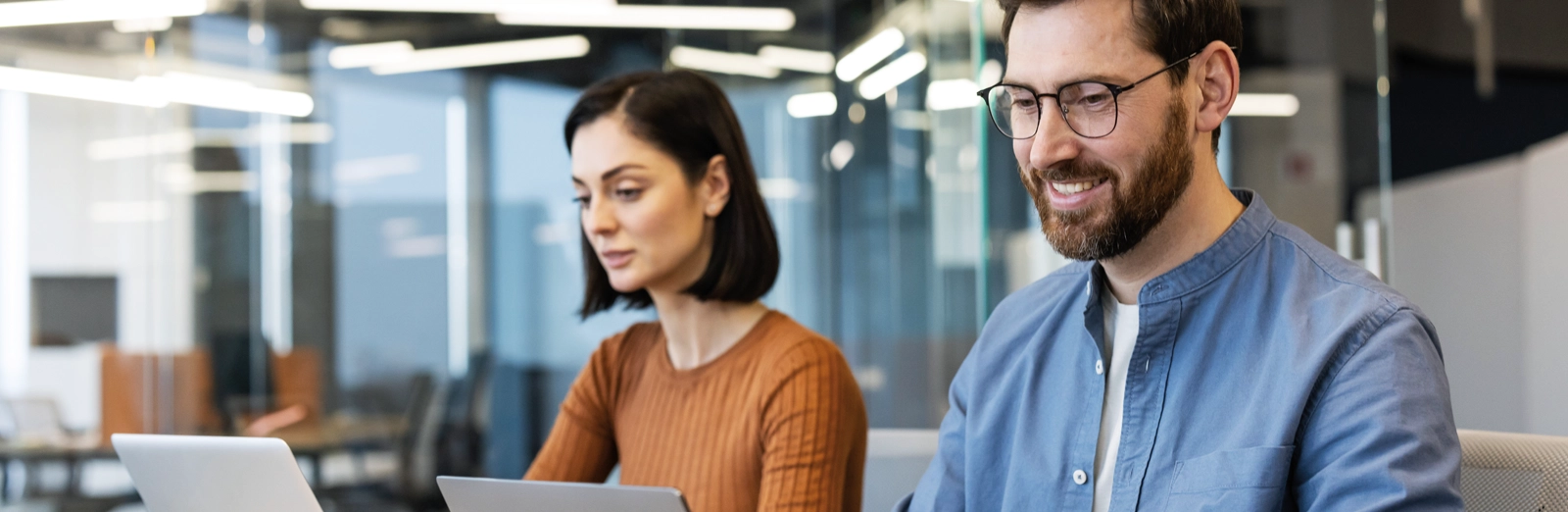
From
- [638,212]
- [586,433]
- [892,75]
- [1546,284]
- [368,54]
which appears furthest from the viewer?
[368,54]

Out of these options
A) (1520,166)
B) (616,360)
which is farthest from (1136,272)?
(1520,166)

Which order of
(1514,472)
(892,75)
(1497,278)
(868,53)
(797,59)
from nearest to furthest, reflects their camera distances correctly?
(1514,472), (1497,278), (892,75), (868,53), (797,59)

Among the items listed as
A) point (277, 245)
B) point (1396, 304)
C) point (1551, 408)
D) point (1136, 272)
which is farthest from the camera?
point (277, 245)

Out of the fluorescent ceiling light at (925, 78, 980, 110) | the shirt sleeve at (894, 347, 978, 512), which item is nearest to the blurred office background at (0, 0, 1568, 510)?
the fluorescent ceiling light at (925, 78, 980, 110)

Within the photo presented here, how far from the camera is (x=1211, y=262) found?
1062mm

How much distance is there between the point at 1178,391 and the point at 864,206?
10.1 feet

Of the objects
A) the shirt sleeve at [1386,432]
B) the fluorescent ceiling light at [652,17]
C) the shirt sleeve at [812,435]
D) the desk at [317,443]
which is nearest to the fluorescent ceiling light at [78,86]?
the desk at [317,443]

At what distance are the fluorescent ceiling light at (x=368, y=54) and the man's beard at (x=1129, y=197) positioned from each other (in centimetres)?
461

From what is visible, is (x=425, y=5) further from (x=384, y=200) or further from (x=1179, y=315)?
(x=1179, y=315)

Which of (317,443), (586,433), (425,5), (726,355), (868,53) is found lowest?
(317,443)

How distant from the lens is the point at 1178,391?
1.04 m

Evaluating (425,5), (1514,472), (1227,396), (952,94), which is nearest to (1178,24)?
(1227,396)

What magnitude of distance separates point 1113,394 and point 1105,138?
25cm

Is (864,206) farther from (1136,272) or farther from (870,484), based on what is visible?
(1136,272)
